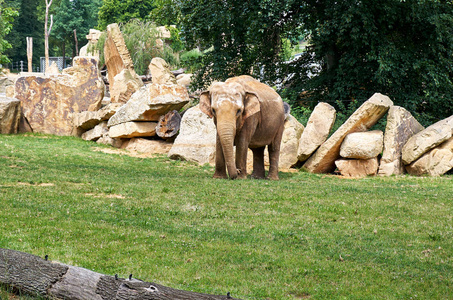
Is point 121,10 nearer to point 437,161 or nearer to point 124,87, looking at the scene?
point 124,87

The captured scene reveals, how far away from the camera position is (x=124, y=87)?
2523 cm

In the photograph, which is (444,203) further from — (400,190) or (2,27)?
(2,27)

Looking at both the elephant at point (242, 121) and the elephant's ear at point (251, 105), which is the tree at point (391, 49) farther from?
the elephant's ear at point (251, 105)

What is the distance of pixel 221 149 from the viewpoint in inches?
571

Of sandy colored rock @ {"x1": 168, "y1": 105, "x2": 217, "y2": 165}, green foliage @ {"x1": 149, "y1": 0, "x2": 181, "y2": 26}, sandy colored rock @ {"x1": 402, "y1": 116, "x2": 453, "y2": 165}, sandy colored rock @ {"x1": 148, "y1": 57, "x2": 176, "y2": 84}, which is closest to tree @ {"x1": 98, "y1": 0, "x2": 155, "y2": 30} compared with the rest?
green foliage @ {"x1": 149, "y1": 0, "x2": 181, "y2": 26}

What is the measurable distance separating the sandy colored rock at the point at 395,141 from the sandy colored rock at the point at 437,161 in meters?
0.66

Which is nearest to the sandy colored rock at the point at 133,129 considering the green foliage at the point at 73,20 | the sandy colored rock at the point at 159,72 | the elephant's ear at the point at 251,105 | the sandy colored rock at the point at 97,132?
the sandy colored rock at the point at 97,132

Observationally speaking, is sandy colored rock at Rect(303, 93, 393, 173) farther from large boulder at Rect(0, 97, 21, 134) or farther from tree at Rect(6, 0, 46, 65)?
tree at Rect(6, 0, 46, 65)

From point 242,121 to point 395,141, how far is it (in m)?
6.41

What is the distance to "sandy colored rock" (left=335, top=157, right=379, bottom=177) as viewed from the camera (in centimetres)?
1798

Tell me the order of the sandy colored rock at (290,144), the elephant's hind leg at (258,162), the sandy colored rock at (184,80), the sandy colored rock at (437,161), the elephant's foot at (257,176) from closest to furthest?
the elephant's foot at (257,176) < the elephant's hind leg at (258,162) < the sandy colored rock at (437,161) < the sandy colored rock at (290,144) < the sandy colored rock at (184,80)

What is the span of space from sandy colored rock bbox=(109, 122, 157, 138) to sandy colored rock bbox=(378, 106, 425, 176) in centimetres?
918

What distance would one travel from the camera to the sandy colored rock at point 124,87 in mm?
25000

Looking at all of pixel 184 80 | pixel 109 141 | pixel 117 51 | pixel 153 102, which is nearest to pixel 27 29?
pixel 184 80
